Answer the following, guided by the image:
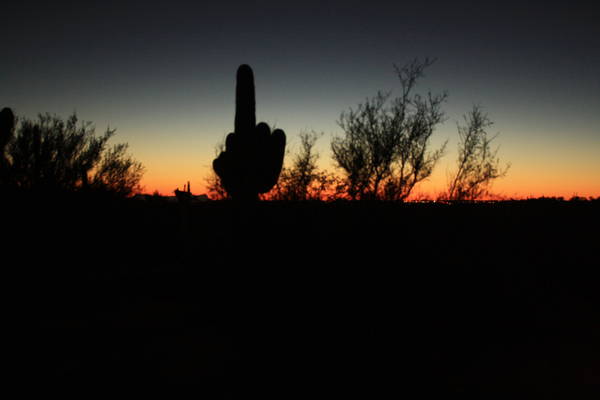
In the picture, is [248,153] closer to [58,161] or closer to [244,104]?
[244,104]

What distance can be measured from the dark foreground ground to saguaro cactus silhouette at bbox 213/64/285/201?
0.64 meters

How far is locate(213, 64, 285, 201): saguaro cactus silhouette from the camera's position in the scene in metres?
8.91

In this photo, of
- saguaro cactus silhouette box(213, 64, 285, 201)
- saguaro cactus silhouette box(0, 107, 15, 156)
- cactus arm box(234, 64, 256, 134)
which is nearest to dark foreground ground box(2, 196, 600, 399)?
saguaro cactus silhouette box(213, 64, 285, 201)

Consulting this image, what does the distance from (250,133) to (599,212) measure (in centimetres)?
1233

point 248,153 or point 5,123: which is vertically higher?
point 5,123

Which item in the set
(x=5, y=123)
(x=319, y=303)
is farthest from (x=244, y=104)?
(x=5, y=123)

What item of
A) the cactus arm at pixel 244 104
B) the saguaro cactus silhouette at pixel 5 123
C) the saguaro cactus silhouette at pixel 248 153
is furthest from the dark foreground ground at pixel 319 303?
the saguaro cactus silhouette at pixel 5 123

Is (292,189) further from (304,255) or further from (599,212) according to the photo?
(599,212)

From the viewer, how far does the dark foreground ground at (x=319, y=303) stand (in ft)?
14.0

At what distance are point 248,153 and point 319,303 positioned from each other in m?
4.51

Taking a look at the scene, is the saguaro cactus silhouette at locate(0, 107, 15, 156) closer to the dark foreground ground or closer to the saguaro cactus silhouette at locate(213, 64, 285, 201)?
the dark foreground ground

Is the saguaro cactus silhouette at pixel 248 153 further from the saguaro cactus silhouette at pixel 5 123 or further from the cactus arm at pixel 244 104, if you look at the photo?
the saguaro cactus silhouette at pixel 5 123

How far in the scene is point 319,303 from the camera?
603 cm

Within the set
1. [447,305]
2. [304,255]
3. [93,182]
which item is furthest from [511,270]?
[93,182]
